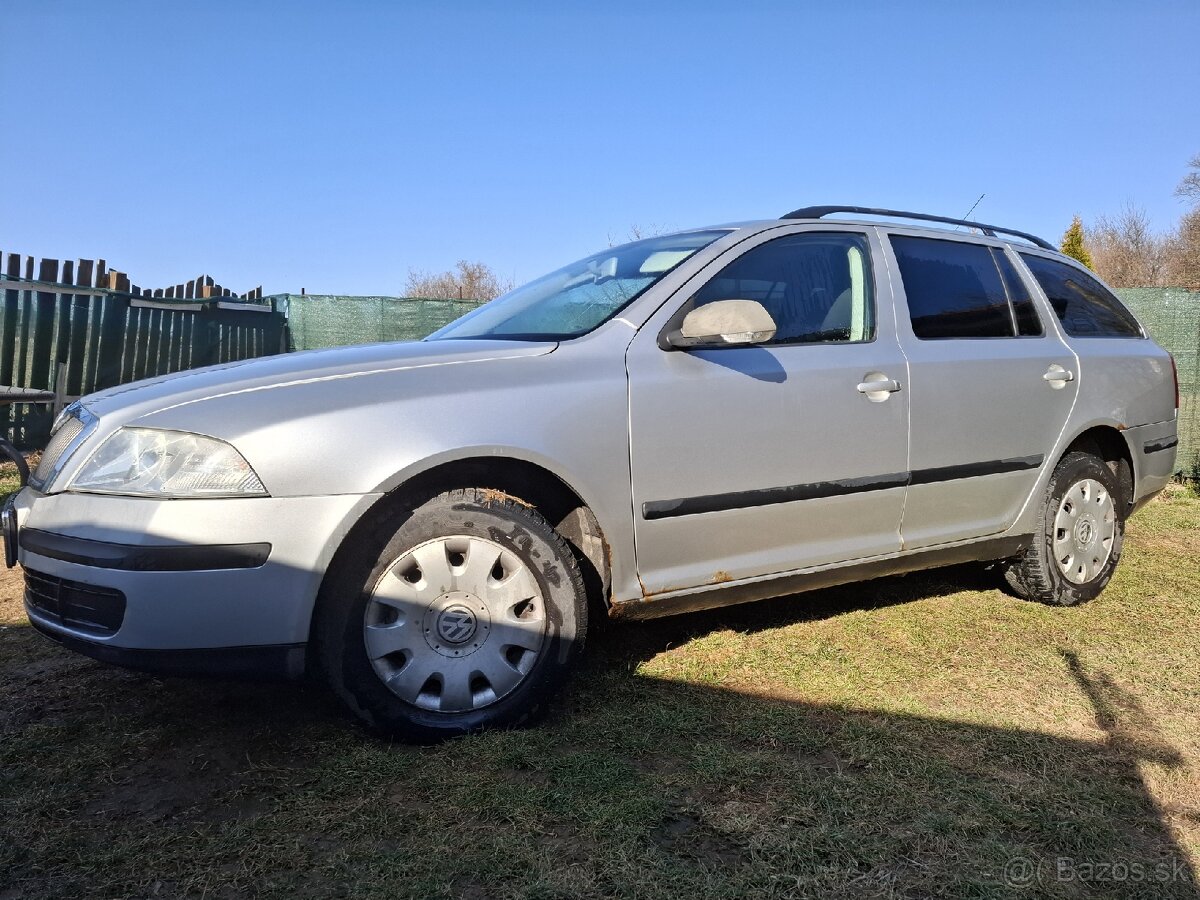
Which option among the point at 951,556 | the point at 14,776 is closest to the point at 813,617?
the point at 951,556

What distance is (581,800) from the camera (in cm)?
220

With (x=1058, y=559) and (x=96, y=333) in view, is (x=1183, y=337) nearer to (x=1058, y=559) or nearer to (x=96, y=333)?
(x=1058, y=559)

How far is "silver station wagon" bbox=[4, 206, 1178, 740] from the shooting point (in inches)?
89.9

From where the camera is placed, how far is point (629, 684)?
3025mm

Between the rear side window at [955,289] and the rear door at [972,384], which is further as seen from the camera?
the rear side window at [955,289]

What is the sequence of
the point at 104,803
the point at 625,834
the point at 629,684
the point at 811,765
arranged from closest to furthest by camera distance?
the point at 625,834
the point at 104,803
the point at 811,765
the point at 629,684

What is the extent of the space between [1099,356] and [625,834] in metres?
3.25

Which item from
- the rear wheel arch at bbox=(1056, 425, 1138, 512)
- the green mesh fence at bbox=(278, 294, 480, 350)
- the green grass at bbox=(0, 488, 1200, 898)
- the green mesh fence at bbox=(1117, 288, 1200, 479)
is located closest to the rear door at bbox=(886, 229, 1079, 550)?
the rear wheel arch at bbox=(1056, 425, 1138, 512)

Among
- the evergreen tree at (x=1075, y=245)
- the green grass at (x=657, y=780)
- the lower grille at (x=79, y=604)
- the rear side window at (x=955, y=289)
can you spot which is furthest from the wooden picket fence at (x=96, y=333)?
the evergreen tree at (x=1075, y=245)

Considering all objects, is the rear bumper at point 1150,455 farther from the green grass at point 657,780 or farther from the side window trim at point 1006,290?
the green grass at point 657,780

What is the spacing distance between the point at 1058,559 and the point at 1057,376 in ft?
2.67

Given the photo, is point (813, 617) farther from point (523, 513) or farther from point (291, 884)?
point (291, 884)

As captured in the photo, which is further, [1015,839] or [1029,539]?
[1029,539]

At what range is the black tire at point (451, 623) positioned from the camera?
7.89 ft
